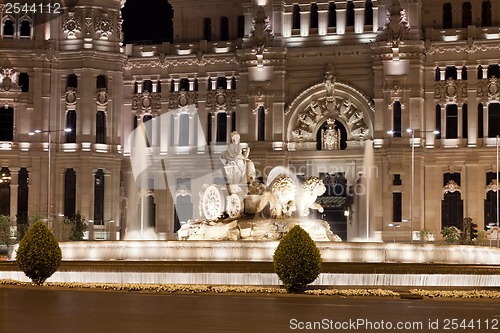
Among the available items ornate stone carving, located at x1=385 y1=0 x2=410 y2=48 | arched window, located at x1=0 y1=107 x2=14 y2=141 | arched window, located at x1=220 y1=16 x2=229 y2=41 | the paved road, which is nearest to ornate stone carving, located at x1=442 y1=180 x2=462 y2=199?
ornate stone carving, located at x1=385 y1=0 x2=410 y2=48

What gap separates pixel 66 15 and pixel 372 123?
1087 inches

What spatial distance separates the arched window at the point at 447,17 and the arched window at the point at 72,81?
3143 cm

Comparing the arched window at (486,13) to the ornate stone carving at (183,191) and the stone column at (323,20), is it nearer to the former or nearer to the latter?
the stone column at (323,20)

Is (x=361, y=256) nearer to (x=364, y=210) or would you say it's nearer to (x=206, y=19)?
(x=364, y=210)

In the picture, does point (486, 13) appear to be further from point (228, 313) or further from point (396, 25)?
point (228, 313)

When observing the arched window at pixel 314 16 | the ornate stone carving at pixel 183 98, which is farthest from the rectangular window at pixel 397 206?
the ornate stone carving at pixel 183 98

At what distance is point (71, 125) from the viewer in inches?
3698

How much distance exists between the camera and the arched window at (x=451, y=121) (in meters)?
90.3

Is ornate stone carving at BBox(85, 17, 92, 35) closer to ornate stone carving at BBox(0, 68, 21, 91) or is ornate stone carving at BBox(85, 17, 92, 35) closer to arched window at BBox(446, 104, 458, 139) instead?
ornate stone carving at BBox(0, 68, 21, 91)

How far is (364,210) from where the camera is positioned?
89.7m

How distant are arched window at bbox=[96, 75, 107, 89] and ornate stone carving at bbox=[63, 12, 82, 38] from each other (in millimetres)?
4134

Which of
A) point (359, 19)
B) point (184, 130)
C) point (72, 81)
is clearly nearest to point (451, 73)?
point (359, 19)

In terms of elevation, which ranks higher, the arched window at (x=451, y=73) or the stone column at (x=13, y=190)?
the arched window at (x=451, y=73)

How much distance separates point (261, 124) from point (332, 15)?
36.1 feet
